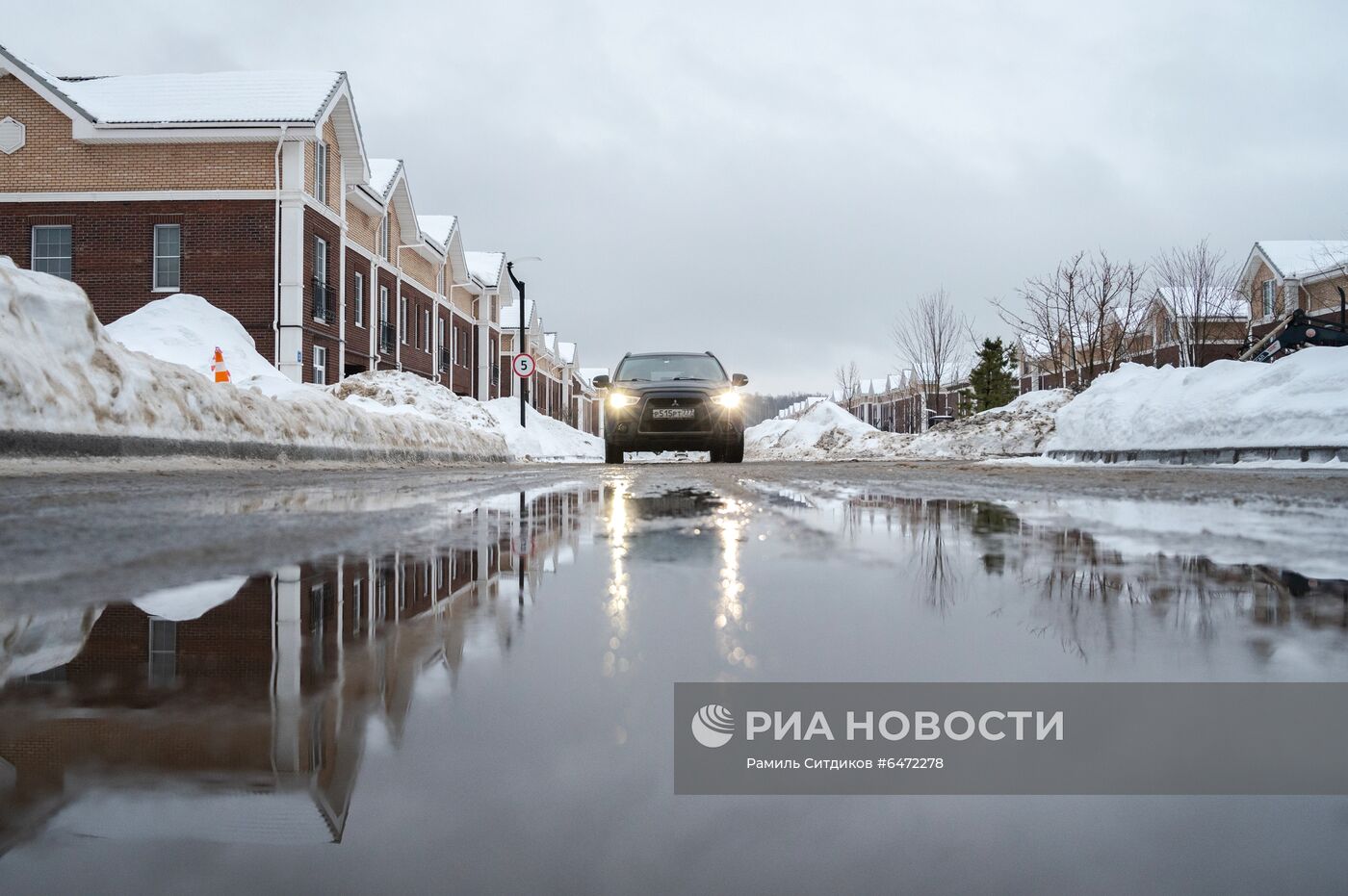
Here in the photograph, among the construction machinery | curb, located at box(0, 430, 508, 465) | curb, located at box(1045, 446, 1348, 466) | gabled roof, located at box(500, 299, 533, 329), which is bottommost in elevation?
curb, located at box(1045, 446, 1348, 466)

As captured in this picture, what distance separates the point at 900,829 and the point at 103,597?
1.43 meters

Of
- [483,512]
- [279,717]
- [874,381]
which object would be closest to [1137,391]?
[483,512]

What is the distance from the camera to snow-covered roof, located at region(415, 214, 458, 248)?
120ft

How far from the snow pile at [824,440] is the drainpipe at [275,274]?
15618 mm

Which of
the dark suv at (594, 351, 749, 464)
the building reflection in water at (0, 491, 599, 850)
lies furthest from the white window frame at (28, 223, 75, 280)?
the building reflection in water at (0, 491, 599, 850)

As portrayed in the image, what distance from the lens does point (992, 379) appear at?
48188mm

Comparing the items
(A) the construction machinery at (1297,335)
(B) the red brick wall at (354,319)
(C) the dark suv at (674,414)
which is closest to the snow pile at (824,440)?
(A) the construction machinery at (1297,335)

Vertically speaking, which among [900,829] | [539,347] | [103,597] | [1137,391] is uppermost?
[539,347]

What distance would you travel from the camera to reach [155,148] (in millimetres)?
23156

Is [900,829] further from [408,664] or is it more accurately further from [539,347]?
[539,347]

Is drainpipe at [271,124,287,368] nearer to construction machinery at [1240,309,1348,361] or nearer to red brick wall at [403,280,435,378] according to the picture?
red brick wall at [403,280,435,378]

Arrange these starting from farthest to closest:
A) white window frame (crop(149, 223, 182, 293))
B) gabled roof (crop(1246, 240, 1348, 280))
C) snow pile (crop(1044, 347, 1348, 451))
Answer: gabled roof (crop(1246, 240, 1348, 280))
white window frame (crop(149, 223, 182, 293))
snow pile (crop(1044, 347, 1348, 451))

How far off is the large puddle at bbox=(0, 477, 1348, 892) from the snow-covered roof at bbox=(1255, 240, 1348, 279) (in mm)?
51273

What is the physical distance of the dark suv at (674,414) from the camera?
13.6 metres
